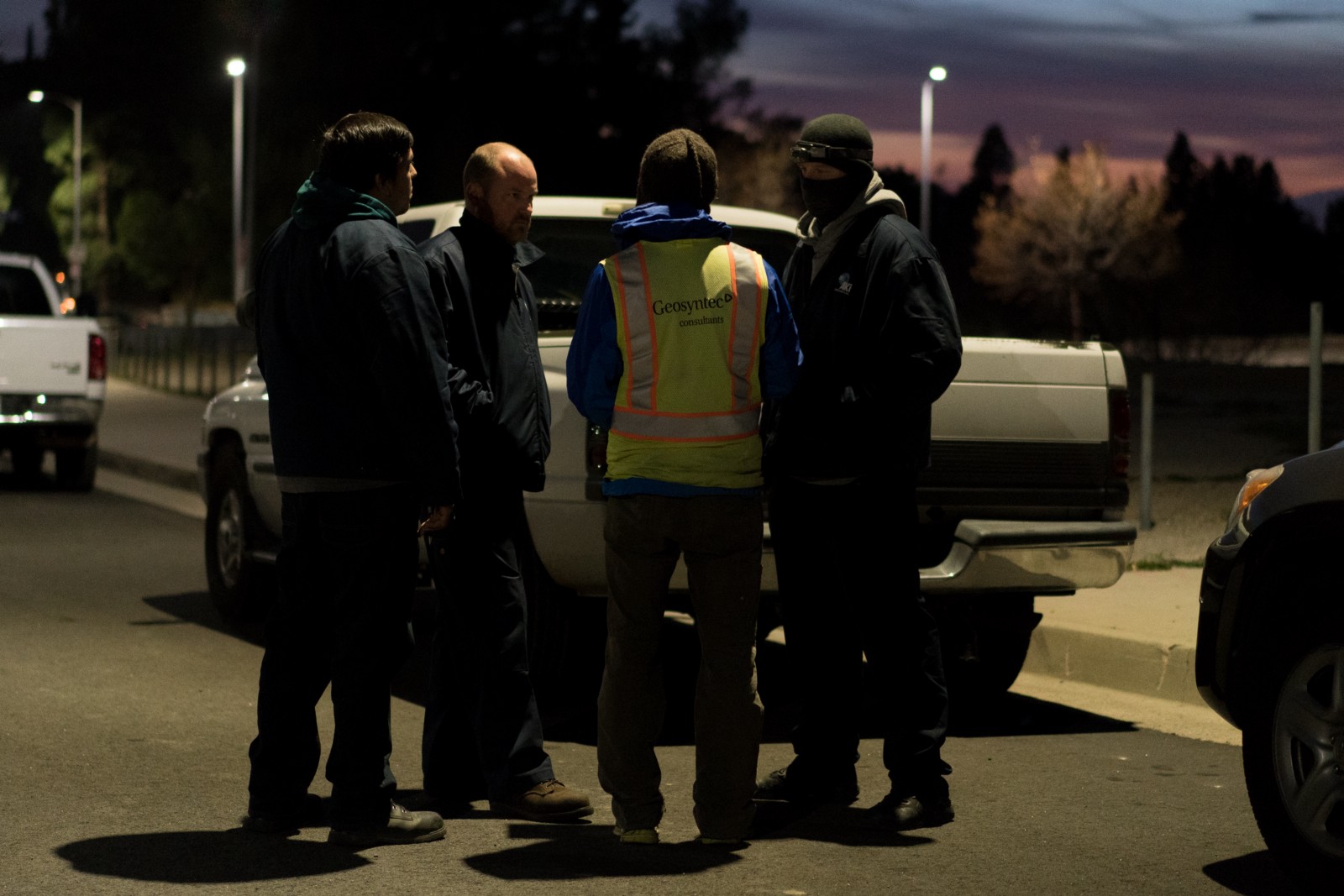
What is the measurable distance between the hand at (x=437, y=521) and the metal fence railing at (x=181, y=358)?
2445cm

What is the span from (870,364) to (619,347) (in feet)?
2.73

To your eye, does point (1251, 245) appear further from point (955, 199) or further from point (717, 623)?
point (717, 623)

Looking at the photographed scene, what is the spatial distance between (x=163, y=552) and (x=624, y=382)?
7828 mm

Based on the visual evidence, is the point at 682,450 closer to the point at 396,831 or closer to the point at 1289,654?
the point at 396,831

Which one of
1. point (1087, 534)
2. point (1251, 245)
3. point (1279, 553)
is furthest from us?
point (1251, 245)

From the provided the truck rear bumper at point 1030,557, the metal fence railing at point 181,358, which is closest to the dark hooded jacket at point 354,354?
the truck rear bumper at point 1030,557

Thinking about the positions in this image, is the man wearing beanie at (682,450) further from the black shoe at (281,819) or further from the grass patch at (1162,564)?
the grass patch at (1162,564)

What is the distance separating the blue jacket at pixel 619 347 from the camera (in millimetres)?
5258

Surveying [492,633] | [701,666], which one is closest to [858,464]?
[701,666]

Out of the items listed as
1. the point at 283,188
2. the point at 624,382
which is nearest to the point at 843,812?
the point at 624,382

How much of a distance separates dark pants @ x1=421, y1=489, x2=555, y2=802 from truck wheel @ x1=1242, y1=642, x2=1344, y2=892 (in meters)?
1.99

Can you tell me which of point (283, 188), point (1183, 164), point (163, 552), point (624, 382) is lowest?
point (163, 552)

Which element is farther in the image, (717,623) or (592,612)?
(592,612)

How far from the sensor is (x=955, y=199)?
151 m
